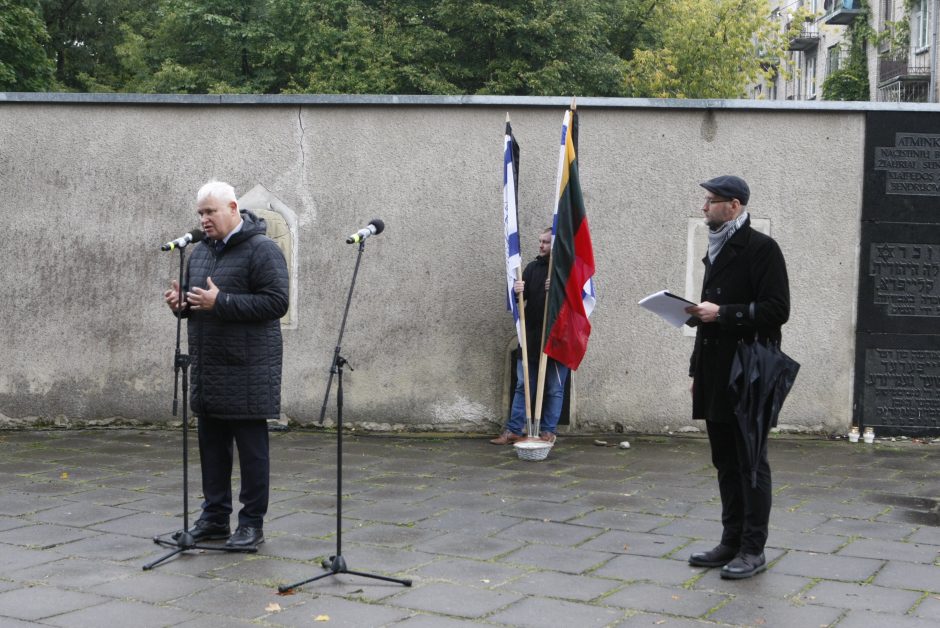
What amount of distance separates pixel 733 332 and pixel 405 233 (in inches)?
191

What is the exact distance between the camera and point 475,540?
6062 mm

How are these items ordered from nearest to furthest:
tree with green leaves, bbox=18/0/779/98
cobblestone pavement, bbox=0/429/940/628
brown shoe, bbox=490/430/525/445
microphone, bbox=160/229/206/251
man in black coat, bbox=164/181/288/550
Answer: cobblestone pavement, bbox=0/429/940/628 → microphone, bbox=160/229/206/251 → man in black coat, bbox=164/181/288/550 → brown shoe, bbox=490/430/525/445 → tree with green leaves, bbox=18/0/779/98

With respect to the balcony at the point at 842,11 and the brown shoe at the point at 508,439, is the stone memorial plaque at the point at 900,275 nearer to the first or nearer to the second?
the brown shoe at the point at 508,439

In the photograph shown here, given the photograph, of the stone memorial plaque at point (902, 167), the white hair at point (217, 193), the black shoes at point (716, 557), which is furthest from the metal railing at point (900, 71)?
the white hair at point (217, 193)

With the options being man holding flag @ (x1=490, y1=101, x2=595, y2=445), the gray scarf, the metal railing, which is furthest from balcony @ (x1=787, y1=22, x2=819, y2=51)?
the gray scarf

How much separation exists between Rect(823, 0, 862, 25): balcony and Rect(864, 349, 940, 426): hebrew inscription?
31.6m

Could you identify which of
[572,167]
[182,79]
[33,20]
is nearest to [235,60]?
[182,79]

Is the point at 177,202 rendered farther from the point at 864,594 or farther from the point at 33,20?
the point at 33,20

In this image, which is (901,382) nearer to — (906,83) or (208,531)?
(208,531)

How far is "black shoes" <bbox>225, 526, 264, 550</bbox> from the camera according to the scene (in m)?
5.77

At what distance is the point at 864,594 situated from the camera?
505 centimetres

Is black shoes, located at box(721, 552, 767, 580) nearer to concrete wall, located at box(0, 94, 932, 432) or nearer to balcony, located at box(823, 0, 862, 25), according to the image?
concrete wall, located at box(0, 94, 932, 432)

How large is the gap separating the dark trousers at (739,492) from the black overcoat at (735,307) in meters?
0.15

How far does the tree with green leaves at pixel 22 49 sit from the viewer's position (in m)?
27.3
